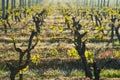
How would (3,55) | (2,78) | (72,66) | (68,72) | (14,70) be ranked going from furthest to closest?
(3,55)
(72,66)
(68,72)
(2,78)
(14,70)

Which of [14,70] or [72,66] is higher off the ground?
[14,70]

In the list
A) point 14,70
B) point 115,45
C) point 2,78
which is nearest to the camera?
point 14,70

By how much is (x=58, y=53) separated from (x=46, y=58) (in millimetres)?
2166

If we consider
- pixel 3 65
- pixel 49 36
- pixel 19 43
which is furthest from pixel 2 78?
pixel 49 36

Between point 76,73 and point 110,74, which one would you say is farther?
point 76,73

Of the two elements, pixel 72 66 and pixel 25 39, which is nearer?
pixel 72 66

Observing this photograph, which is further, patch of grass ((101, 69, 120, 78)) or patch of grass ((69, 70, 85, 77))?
patch of grass ((69, 70, 85, 77))

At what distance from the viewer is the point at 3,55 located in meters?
24.1

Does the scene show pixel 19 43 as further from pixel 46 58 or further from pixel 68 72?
pixel 68 72

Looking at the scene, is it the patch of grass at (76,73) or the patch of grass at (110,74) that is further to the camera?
the patch of grass at (76,73)

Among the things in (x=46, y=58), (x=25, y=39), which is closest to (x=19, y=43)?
(x=25, y=39)

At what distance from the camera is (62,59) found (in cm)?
2305

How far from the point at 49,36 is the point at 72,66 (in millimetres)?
11646

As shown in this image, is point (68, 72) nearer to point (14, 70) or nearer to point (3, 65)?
point (3, 65)
